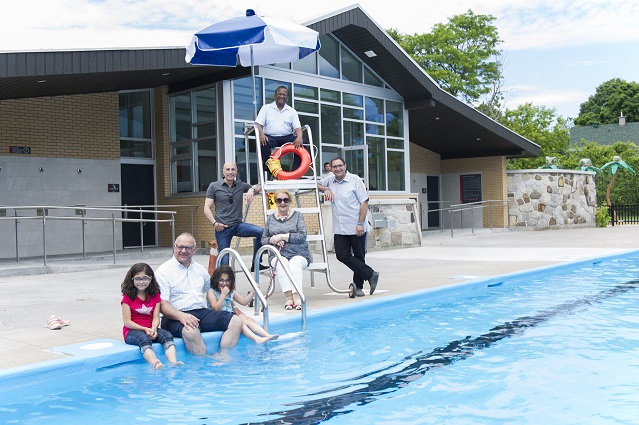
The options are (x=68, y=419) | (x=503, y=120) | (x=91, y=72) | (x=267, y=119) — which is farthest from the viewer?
(x=503, y=120)

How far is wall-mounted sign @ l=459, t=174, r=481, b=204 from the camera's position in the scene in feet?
78.1

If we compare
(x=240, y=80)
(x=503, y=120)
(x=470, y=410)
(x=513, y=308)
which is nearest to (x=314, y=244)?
(x=240, y=80)

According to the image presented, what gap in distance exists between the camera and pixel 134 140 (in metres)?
15.5

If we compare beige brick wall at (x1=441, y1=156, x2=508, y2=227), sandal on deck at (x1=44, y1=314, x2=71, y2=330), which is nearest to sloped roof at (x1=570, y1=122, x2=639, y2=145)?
beige brick wall at (x1=441, y1=156, x2=508, y2=227)

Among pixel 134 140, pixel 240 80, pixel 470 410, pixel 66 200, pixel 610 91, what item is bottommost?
pixel 470 410

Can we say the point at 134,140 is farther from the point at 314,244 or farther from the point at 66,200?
the point at 314,244

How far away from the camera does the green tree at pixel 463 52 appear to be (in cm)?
3756

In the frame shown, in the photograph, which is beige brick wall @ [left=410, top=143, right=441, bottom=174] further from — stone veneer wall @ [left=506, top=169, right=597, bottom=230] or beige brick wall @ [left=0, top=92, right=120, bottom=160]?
beige brick wall @ [left=0, top=92, right=120, bottom=160]

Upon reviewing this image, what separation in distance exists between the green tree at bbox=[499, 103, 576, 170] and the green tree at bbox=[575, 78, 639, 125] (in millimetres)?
24961

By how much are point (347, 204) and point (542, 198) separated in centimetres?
1618

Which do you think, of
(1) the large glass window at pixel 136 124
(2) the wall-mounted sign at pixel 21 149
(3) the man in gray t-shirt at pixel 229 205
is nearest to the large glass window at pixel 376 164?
(1) the large glass window at pixel 136 124

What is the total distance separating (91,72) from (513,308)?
808 cm

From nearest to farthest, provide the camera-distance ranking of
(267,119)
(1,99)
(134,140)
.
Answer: (267,119), (1,99), (134,140)

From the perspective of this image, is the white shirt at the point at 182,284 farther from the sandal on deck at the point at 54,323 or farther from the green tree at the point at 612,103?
the green tree at the point at 612,103
